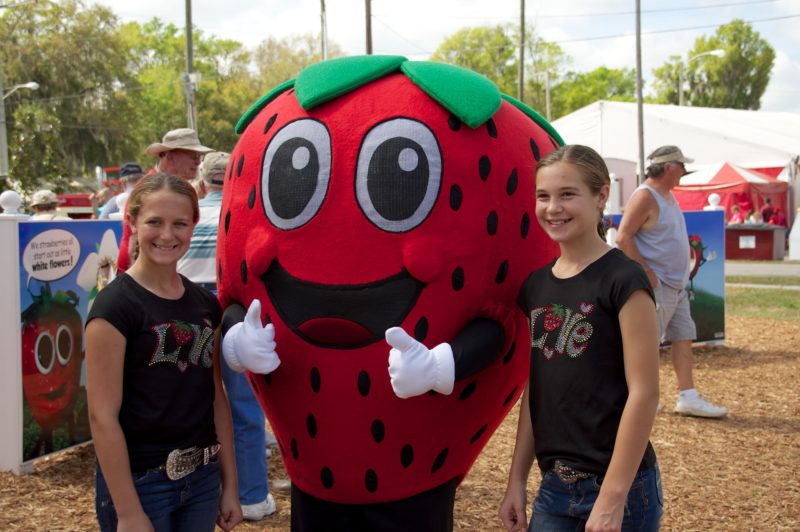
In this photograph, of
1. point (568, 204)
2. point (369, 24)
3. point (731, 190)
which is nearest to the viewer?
point (568, 204)

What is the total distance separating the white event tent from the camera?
26.4m

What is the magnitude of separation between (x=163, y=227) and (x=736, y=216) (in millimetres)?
20258

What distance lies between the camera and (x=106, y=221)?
5.48 metres

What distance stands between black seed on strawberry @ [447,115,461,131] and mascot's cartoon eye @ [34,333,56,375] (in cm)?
327

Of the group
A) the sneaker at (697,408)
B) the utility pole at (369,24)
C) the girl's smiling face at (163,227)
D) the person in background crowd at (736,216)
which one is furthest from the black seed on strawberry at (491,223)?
the utility pole at (369,24)

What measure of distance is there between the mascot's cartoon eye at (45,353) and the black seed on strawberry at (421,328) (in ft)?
10.3

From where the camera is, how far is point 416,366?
91.8 inches

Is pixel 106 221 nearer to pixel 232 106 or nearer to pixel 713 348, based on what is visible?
pixel 713 348

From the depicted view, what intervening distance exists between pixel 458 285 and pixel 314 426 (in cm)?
65

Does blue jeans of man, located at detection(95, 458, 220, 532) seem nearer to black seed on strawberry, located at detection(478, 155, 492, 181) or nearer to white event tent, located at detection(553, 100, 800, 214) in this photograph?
black seed on strawberry, located at detection(478, 155, 492, 181)

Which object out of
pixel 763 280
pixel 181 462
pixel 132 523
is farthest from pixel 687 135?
pixel 132 523

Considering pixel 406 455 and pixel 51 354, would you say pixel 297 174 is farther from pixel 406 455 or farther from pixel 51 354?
pixel 51 354

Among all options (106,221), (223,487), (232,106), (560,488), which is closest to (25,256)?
(106,221)

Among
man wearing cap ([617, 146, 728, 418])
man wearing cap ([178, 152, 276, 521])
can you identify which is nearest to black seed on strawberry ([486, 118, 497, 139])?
man wearing cap ([178, 152, 276, 521])
